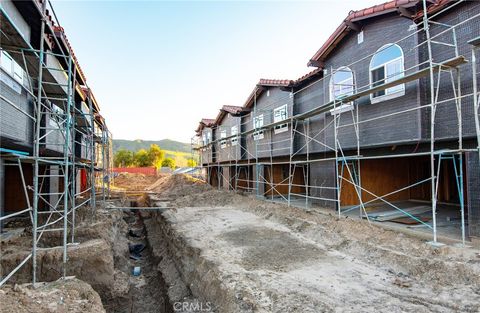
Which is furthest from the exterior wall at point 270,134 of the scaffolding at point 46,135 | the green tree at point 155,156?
the green tree at point 155,156

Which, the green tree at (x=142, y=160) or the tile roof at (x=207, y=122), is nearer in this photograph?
the tile roof at (x=207, y=122)

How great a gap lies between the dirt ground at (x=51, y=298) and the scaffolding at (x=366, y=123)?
7.01 metres

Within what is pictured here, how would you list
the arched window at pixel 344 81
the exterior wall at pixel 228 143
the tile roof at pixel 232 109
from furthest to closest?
the exterior wall at pixel 228 143 → the tile roof at pixel 232 109 → the arched window at pixel 344 81

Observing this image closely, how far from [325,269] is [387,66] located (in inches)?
277

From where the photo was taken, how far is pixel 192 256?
24.8ft

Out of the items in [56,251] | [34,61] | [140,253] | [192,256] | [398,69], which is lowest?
[140,253]

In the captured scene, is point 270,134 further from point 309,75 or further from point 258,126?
point 309,75

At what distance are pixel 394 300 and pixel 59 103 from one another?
10338mm

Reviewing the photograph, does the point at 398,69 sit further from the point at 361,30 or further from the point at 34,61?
the point at 34,61

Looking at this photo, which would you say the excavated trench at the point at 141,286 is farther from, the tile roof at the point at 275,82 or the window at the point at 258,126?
the tile roof at the point at 275,82

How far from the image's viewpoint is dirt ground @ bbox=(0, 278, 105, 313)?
3.74 metres

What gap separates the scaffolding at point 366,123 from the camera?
6.65 meters

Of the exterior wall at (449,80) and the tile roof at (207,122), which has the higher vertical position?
the tile roof at (207,122)

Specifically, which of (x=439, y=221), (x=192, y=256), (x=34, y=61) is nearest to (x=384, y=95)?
(x=439, y=221)
